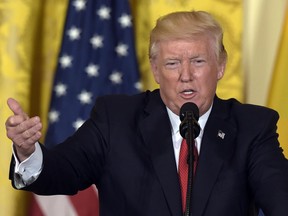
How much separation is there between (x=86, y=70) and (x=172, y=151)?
1183 mm

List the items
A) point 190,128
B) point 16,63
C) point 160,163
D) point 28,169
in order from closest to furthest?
point 190,128 → point 28,169 → point 160,163 → point 16,63

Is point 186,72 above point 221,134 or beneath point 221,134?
above

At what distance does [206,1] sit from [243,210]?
1374mm

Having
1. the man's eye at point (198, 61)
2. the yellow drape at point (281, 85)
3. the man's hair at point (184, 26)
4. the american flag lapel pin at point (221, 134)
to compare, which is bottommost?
the yellow drape at point (281, 85)

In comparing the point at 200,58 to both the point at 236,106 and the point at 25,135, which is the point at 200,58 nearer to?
the point at 236,106

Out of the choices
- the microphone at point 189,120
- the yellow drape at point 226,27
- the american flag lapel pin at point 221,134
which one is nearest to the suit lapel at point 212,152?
the american flag lapel pin at point 221,134

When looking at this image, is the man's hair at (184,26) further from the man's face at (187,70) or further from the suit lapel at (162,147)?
the suit lapel at (162,147)

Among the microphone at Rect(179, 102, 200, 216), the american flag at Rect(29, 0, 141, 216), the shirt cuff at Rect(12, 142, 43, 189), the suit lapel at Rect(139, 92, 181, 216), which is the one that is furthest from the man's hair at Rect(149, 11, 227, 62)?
the american flag at Rect(29, 0, 141, 216)

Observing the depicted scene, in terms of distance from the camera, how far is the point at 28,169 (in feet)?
6.59

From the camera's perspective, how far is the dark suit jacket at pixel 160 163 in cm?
210

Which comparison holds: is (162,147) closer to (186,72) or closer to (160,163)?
(160,163)

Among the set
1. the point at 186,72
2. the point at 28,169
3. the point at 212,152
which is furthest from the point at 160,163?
the point at 28,169

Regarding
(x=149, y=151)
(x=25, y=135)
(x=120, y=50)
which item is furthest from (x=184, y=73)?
(x=120, y=50)

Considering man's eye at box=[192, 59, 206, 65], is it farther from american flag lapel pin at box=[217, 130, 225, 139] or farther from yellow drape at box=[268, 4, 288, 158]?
yellow drape at box=[268, 4, 288, 158]
